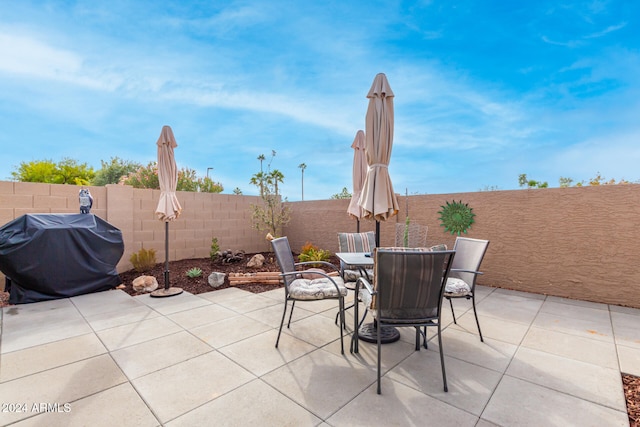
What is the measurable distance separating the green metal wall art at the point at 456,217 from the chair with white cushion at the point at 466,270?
212 cm

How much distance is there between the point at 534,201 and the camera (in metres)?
4.49

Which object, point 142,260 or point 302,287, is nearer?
point 302,287

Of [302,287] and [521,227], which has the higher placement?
[521,227]

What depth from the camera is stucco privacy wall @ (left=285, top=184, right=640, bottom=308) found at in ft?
12.5

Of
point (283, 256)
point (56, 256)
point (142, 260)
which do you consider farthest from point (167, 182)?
point (283, 256)

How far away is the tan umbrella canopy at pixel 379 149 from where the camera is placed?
2.87 meters

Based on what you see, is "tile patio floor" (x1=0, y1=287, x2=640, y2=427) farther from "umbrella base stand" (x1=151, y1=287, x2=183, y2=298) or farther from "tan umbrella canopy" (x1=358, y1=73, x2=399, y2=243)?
"tan umbrella canopy" (x1=358, y1=73, x2=399, y2=243)

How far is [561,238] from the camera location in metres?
4.25

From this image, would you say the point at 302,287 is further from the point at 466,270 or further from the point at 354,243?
the point at 466,270

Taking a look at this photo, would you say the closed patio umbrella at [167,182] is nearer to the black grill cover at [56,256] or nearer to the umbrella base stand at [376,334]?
the black grill cover at [56,256]

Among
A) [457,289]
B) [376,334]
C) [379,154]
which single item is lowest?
[376,334]

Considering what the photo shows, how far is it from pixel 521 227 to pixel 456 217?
39.9 inches

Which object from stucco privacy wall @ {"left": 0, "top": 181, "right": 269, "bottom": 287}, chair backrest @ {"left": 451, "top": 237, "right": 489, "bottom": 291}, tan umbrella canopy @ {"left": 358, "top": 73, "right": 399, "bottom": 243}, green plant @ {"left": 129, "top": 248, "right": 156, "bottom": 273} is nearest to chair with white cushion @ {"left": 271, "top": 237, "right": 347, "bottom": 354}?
tan umbrella canopy @ {"left": 358, "top": 73, "right": 399, "bottom": 243}

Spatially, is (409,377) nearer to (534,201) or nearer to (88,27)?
(534,201)
